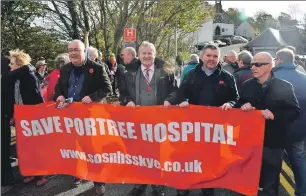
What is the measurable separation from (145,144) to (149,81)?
0.79 metres

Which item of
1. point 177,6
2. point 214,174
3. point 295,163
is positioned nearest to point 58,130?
point 214,174

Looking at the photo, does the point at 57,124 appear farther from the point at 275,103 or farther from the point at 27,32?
the point at 27,32

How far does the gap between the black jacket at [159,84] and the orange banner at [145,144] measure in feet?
0.98

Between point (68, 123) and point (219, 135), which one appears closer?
point (219, 135)

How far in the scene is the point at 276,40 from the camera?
76.0 ft

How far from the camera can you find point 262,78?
11.9 feet

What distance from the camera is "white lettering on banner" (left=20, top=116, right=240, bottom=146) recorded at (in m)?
3.72

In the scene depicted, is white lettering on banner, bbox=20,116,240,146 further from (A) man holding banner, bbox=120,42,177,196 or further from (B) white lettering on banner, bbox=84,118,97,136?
(A) man holding banner, bbox=120,42,177,196

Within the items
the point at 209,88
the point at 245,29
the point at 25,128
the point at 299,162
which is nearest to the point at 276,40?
the point at 299,162

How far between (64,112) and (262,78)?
2.35 meters

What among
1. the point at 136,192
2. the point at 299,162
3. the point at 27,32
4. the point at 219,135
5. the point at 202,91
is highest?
the point at 27,32

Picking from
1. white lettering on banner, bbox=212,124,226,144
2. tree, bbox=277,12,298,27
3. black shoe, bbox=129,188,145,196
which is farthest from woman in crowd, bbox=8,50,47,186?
tree, bbox=277,12,298,27

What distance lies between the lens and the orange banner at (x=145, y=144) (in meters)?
3.69

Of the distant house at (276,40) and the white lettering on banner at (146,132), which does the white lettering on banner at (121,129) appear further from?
the distant house at (276,40)
